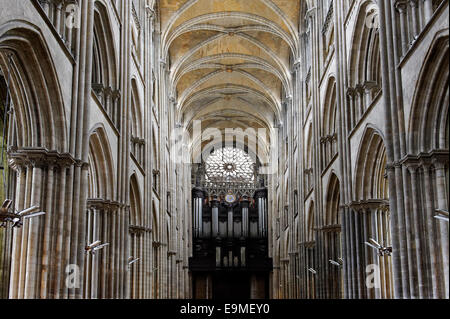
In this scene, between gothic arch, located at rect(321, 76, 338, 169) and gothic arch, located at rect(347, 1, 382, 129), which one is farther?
gothic arch, located at rect(321, 76, 338, 169)

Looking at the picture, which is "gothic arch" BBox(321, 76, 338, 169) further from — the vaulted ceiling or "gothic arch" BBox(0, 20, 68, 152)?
"gothic arch" BBox(0, 20, 68, 152)

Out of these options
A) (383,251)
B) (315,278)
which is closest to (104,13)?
(383,251)

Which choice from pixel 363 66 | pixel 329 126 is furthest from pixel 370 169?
pixel 329 126

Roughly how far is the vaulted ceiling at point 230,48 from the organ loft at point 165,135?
173 mm

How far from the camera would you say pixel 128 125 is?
2302 cm

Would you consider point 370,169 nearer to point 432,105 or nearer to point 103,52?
point 432,105

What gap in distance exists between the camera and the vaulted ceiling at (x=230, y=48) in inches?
1398

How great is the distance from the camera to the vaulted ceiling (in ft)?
116

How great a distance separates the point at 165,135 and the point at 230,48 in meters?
9.29

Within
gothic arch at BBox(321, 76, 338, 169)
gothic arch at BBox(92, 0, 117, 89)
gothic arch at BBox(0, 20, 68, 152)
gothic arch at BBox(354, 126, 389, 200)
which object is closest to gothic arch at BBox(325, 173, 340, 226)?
gothic arch at BBox(321, 76, 338, 169)

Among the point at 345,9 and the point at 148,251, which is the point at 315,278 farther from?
the point at 345,9

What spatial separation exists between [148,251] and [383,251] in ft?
42.9

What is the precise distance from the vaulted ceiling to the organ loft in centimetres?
17

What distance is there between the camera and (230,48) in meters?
41.9
